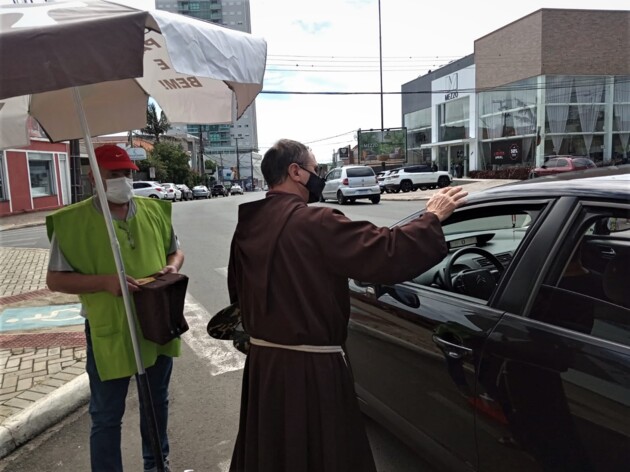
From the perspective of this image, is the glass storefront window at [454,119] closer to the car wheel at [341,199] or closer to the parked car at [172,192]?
the car wheel at [341,199]

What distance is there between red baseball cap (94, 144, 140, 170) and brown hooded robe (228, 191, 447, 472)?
0.95 metres

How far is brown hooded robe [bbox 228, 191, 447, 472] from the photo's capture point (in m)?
1.64

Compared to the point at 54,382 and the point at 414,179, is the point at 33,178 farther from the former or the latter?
the point at 54,382

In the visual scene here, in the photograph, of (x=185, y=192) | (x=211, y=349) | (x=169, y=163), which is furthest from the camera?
(x=169, y=163)

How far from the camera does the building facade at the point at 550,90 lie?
33.1 m

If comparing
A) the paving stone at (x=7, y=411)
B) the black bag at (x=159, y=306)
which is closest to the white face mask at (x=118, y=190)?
the black bag at (x=159, y=306)

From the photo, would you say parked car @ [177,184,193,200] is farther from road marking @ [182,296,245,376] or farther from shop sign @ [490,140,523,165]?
road marking @ [182,296,245,376]

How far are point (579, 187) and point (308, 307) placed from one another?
1.18 m

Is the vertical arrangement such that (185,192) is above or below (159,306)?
below

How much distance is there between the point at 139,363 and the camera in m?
2.30

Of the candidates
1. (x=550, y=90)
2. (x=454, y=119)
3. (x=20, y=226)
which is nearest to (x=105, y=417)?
(x=20, y=226)

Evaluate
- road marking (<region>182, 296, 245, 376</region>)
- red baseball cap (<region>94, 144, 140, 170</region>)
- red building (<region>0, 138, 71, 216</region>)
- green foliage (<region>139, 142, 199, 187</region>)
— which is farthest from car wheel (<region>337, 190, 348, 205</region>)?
green foliage (<region>139, 142, 199, 187</region>)

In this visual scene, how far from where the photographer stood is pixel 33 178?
2628cm

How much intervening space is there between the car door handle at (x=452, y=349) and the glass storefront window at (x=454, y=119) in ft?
139
